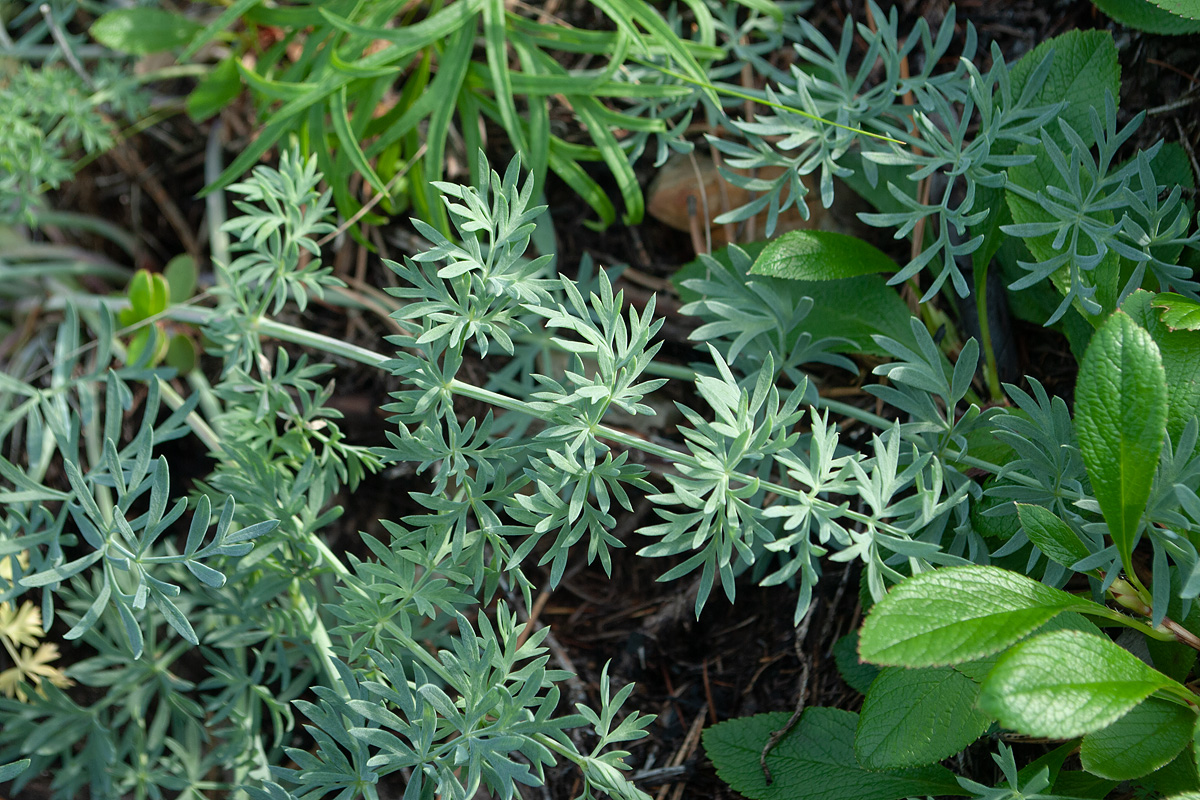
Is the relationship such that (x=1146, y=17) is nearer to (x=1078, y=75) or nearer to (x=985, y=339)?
(x=1078, y=75)

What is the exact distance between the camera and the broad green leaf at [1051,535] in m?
1.00

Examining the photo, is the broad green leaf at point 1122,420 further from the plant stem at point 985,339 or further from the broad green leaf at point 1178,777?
the plant stem at point 985,339

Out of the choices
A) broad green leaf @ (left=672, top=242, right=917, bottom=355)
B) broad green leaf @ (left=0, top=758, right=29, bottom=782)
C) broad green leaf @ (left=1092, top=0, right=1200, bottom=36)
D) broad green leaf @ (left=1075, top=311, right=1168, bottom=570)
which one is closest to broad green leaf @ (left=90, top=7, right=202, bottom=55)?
broad green leaf @ (left=672, top=242, right=917, bottom=355)

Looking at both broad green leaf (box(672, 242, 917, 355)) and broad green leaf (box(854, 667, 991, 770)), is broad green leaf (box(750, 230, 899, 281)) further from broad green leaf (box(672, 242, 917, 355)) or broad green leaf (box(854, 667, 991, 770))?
broad green leaf (box(854, 667, 991, 770))

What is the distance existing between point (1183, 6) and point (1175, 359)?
509 mm

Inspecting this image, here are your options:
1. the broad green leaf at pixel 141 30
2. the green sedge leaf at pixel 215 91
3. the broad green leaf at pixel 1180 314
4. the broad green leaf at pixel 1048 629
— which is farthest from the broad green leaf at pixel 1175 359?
the broad green leaf at pixel 141 30

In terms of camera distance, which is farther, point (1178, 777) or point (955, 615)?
point (1178, 777)

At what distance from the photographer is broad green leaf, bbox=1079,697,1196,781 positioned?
0.97 meters

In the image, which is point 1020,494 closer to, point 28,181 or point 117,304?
point 117,304

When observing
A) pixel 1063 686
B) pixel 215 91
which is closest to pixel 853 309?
pixel 1063 686

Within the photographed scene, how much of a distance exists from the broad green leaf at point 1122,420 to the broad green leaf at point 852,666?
17.0 inches

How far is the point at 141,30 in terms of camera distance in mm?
1949

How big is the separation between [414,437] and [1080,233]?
1045 millimetres

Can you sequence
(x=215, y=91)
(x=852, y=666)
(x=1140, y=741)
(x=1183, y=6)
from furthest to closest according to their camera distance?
(x=215, y=91) < (x=852, y=666) < (x=1183, y=6) < (x=1140, y=741)
